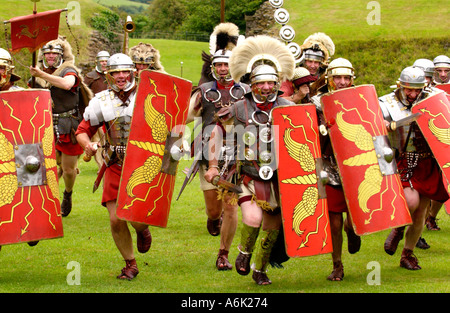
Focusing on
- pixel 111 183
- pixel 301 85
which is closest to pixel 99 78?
pixel 301 85

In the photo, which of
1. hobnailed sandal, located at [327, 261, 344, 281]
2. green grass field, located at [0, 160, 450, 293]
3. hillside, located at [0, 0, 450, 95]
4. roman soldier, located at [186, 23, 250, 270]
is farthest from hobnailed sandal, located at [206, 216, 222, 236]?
hillside, located at [0, 0, 450, 95]

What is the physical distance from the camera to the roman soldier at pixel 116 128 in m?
7.41

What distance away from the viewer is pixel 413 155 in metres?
7.86

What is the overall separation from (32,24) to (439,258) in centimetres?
485

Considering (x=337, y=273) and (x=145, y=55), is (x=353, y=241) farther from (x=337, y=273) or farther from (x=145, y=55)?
(x=145, y=55)

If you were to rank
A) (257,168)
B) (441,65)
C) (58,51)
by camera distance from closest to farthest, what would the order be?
(257,168) → (58,51) → (441,65)

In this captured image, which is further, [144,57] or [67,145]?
[67,145]

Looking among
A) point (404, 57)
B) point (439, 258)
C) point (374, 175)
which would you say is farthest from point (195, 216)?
point (404, 57)

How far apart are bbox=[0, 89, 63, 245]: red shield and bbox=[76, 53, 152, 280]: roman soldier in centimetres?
53

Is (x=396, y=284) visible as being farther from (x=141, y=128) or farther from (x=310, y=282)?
(x=141, y=128)

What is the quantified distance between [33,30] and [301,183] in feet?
10.8

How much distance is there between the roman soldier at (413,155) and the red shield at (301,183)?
1333 millimetres

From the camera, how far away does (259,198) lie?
6.96m

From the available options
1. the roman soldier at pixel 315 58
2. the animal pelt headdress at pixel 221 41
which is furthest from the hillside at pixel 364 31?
the animal pelt headdress at pixel 221 41
